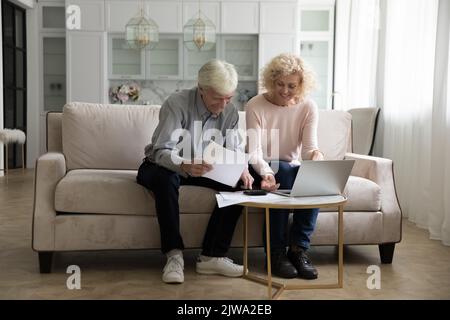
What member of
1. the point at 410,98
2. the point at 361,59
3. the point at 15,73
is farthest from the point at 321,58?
the point at 15,73

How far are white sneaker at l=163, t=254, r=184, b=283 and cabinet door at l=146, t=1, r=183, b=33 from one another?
5.69 meters

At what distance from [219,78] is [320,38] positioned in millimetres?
5772

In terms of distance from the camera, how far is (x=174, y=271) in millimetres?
2221

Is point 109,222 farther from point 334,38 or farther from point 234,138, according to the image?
point 334,38

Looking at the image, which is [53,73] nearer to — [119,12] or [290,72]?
[119,12]

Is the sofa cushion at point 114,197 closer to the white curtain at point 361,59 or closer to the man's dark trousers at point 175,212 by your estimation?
the man's dark trousers at point 175,212

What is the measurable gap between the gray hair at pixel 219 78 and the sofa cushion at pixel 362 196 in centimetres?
76

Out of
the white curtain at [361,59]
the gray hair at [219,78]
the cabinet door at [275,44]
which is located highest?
the cabinet door at [275,44]

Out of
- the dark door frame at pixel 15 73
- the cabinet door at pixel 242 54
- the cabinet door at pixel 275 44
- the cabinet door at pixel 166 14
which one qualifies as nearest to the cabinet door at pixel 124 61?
the cabinet door at pixel 166 14

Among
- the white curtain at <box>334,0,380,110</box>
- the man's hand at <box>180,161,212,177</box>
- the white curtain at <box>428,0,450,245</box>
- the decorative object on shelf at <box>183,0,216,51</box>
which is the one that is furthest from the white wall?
the man's hand at <box>180,161,212,177</box>

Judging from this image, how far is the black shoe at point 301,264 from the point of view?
7.57 feet

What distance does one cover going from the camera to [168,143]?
2348mm
